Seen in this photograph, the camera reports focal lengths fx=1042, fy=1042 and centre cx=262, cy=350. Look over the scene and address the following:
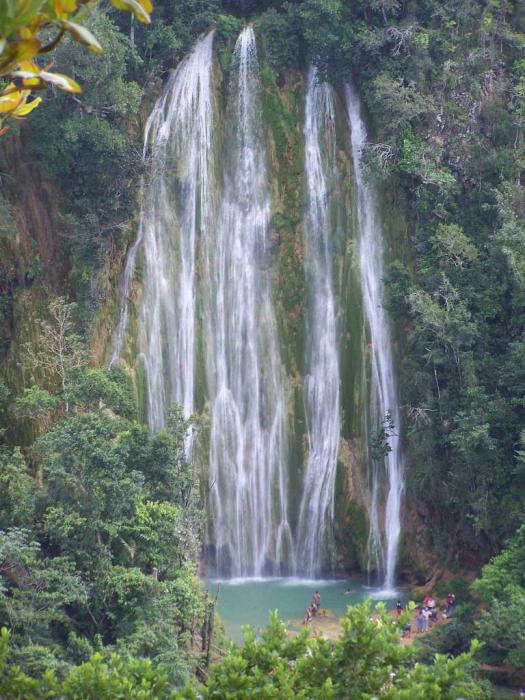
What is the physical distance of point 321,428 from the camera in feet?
84.3

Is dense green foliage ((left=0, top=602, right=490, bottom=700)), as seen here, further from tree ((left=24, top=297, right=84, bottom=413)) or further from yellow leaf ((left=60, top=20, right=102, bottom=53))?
tree ((left=24, top=297, right=84, bottom=413))

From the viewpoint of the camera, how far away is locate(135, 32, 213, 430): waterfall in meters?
26.2

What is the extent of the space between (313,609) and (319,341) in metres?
7.34

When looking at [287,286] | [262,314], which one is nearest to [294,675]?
[262,314]

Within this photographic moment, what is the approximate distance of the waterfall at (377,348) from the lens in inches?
963

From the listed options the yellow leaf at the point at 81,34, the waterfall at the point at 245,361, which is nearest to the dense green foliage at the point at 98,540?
the waterfall at the point at 245,361

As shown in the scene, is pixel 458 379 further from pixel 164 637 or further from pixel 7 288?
pixel 7 288

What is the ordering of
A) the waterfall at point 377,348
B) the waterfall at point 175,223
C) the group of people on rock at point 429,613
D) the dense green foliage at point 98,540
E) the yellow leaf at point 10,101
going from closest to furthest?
the yellow leaf at point 10,101 → the dense green foliage at point 98,540 → the group of people on rock at point 429,613 → the waterfall at point 377,348 → the waterfall at point 175,223

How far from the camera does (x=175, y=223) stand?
27062 millimetres

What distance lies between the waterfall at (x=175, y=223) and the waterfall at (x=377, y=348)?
154 inches

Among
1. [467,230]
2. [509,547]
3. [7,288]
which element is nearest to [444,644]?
[509,547]

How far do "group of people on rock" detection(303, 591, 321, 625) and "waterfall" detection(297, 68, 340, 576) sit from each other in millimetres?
2688

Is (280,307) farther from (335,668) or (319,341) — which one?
(335,668)

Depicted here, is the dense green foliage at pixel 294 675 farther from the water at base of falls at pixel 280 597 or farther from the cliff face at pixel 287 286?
the cliff face at pixel 287 286
